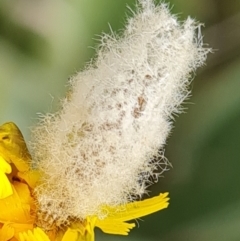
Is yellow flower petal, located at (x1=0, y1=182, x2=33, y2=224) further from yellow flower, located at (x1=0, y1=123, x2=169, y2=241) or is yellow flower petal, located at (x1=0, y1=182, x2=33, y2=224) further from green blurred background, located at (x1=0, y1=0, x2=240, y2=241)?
green blurred background, located at (x1=0, y1=0, x2=240, y2=241)

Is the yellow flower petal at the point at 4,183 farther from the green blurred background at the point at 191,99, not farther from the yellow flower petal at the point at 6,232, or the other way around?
Answer: the green blurred background at the point at 191,99

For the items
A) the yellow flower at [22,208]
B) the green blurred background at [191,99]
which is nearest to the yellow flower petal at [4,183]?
the yellow flower at [22,208]

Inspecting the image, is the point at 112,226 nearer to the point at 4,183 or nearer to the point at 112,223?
the point at 112,223

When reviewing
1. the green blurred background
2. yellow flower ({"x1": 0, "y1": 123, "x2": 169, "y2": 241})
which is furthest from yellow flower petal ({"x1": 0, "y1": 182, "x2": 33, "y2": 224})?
the green blurred background

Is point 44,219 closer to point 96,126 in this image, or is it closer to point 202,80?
point 96,126

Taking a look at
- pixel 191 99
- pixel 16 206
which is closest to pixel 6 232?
pixel 16 206

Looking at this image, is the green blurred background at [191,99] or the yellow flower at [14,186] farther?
the green blurred background at [191,99]
